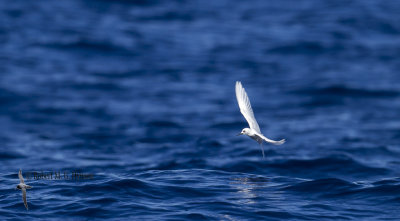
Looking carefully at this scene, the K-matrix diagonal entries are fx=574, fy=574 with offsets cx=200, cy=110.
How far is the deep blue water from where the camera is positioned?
12.0m

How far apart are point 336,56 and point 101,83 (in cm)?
1429

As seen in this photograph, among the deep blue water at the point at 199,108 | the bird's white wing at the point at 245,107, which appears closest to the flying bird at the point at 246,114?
the bird's white wing at the point at 245,107

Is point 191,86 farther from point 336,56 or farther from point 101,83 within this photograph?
point 336,56

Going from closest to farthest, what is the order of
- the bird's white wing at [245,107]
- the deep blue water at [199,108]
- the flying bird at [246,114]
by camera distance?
the flying bird at [246,114] → the bird's white wing at [245,107] → the deep blue water at [199,108]

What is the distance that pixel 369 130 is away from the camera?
22.7 m

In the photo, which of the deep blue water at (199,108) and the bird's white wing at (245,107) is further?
the deep blue water at (199,108)

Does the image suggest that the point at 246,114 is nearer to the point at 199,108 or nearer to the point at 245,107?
the point at 245,107

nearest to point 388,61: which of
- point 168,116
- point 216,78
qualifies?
point 216,78

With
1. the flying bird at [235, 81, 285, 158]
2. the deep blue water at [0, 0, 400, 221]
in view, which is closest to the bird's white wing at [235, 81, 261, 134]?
the flying bird at [235, 81, 285, 158]

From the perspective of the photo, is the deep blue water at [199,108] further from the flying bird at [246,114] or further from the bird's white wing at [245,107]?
the bird's white wing at [245,107]

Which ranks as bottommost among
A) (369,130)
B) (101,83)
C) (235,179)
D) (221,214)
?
(221,214)

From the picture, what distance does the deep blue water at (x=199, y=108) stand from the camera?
471 inches

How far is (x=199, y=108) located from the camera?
25828mm

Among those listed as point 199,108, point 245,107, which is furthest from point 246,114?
point 199,108
